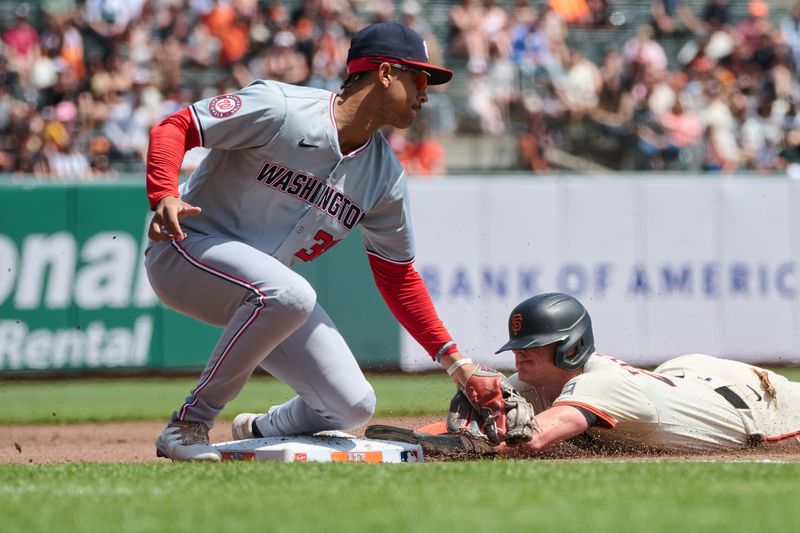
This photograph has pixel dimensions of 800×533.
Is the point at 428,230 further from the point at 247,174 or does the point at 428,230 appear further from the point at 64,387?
the point at 247,174

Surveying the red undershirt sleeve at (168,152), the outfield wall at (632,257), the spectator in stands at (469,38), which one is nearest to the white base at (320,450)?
the red undershirt sleeve at (168,152)

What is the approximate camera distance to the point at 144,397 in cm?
1055

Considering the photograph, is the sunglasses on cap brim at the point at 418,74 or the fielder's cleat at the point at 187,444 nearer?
the fielder's cleat at the point at 187,444

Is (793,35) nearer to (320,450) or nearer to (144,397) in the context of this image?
(144,397)

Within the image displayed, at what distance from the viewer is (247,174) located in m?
5.49

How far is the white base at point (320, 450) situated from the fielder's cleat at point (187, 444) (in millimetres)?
181

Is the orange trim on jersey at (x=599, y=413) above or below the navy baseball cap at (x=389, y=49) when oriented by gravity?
below

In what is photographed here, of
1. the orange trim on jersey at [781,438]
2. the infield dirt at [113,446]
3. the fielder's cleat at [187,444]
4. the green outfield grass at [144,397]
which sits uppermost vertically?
the fielder's cleat at [187,444]

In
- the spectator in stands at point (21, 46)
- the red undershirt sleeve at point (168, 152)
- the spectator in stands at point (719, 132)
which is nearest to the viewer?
the red undershirt sleeve at point (168, 152)

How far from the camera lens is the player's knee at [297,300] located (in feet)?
17.1

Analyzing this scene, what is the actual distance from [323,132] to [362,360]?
21.2ft

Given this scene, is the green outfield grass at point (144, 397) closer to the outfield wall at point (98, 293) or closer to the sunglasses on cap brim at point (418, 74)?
the outfield wall at point (98, 293)

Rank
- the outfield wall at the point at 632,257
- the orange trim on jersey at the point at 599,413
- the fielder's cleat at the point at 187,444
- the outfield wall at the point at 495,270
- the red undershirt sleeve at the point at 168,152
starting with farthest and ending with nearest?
the outfield wall at the point at 632,257
the outfield wall at the point at 495,270
the orange trim on jersey at the point at 599,413
the fielder's cleat at the point at 187,444
the red undershirt sleeve at the point at 168,152

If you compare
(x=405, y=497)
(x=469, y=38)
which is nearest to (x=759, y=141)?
(x=469, y=38)
